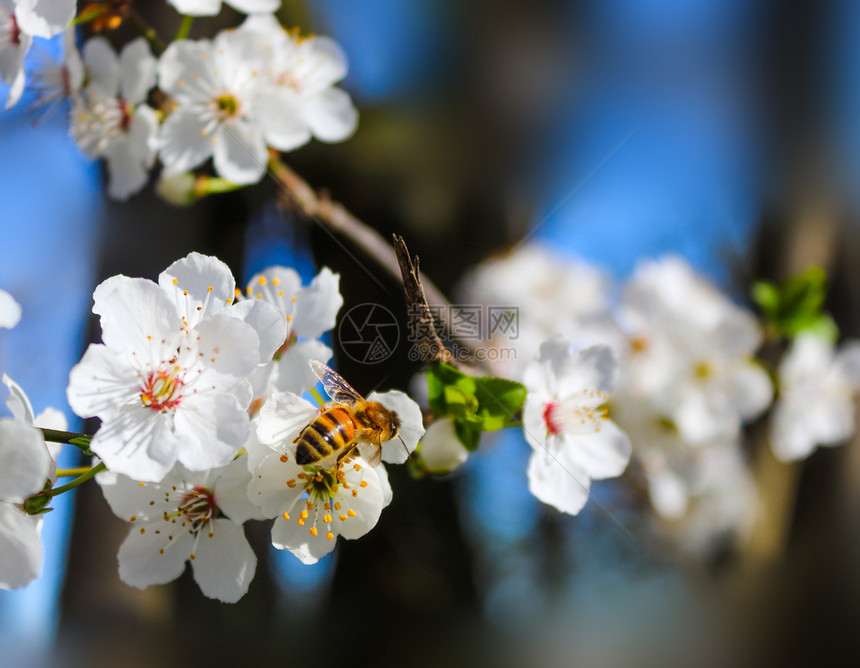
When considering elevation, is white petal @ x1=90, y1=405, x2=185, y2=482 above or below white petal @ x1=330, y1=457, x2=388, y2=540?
above

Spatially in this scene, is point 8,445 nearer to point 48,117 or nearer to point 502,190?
point 48,117

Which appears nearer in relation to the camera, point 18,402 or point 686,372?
point 18,402

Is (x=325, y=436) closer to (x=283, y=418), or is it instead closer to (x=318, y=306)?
(x=283, y=418)

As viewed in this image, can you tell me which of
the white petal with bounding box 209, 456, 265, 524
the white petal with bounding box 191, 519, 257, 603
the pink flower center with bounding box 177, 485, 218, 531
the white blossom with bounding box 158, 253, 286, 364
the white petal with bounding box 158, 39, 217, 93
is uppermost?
the white petal with bounding box 158, 39, 217, 93

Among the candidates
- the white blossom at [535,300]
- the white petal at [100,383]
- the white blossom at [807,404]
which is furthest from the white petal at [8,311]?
the white blossom at [807,404]

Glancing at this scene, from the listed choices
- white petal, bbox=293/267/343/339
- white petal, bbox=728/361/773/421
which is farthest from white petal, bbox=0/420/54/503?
white petal, bbox=728/361/773/421

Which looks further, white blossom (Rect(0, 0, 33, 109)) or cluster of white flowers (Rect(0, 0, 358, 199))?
cluster of white flowers (Rect(0, 0, 358, 199))

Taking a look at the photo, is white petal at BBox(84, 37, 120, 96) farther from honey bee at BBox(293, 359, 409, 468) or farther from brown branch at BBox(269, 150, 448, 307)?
honey bee at BBox(293, 359, 409, 468)

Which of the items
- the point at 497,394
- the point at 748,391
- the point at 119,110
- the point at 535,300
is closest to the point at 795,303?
the point at 748,391
